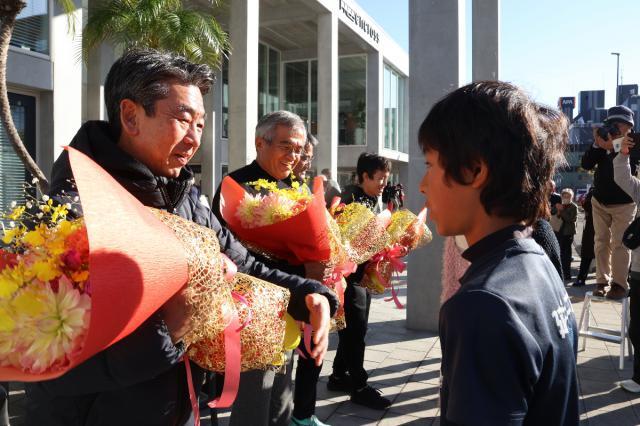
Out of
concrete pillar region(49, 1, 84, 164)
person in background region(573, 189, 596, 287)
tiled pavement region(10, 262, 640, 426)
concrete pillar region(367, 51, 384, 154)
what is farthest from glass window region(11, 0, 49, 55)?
concrete pillar region(367, 51, 384, 154)

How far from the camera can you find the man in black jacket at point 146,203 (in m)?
1.30

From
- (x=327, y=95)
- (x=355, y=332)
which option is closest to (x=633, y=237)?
(x=355, y=332)

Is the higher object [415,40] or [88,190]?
[415,40]

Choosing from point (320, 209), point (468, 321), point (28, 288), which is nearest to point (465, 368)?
point (468, 321)

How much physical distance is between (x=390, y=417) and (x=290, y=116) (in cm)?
234

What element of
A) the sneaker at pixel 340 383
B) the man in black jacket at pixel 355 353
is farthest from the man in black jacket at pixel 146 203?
the sneaker at pixel 340 383

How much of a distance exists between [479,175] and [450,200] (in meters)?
0.10

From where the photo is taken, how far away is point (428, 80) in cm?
589

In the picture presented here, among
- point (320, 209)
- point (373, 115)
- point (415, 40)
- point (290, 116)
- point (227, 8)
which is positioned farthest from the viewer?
point (373, 115)

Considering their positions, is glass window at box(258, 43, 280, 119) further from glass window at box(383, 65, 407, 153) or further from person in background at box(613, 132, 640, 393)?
person in background at box(613, 132, 640, 393)

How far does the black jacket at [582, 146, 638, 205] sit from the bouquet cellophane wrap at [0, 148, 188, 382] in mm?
6870

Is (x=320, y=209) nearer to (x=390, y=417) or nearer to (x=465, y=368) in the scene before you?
(x=465, y=368)

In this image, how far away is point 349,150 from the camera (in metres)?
24.6

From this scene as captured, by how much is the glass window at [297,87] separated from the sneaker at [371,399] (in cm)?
2116
